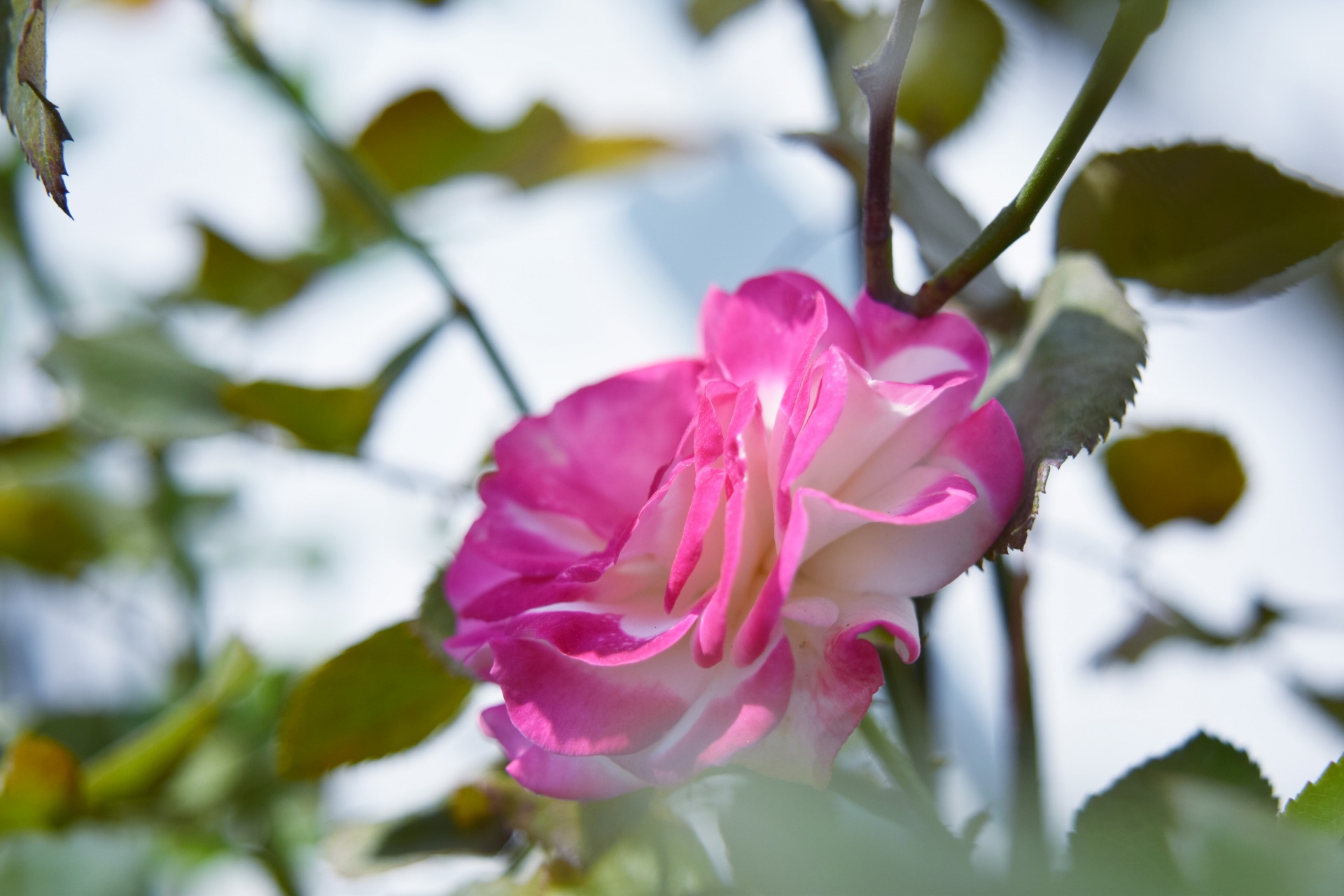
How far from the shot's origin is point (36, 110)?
13 cm

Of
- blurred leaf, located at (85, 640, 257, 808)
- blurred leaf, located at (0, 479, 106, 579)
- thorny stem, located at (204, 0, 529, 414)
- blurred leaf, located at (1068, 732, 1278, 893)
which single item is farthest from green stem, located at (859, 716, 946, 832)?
blurred leaf, located at (0, 479, 106, 579)

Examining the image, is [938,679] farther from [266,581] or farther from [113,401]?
[266,581]

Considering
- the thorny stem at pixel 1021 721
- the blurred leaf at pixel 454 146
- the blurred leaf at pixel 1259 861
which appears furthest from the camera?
the blurred leaf at pixel 454 146

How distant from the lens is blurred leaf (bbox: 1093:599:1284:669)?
0.27 m

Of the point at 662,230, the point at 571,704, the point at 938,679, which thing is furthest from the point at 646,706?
the point at 662,230

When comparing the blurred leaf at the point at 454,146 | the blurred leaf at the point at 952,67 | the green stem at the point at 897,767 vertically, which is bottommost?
the green stem at the point at 897,767

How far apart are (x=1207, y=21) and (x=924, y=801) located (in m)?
0.40

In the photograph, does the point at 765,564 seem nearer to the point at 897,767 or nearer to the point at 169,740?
the point at 897,767

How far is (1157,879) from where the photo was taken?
123mm

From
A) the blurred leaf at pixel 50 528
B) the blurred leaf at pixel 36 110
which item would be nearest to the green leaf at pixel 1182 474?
the blurred leaf at pixel 36 110

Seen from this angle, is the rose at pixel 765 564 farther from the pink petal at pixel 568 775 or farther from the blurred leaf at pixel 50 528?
the blurred leaf at pixel 50 528

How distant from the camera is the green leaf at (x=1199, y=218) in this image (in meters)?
0.16

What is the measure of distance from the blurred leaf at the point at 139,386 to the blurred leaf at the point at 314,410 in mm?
15

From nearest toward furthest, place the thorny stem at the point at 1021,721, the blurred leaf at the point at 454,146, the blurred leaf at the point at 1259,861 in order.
Result: 1. the blurred leaf at the point at 1259,861
2. the thorny stem at the point at 1021,721
3. the blurred leaf at the point at 454,146
